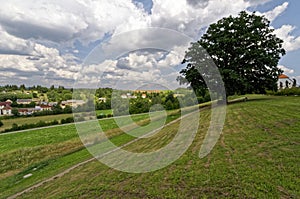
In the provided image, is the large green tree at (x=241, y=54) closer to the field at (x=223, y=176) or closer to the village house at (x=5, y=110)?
the field at (x=223, y=176)

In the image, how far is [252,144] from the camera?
835 centimetres

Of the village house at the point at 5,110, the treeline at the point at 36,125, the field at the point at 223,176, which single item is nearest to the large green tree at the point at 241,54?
the field at the point at 223,176

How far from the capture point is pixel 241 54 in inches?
1070

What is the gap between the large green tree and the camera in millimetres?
26531

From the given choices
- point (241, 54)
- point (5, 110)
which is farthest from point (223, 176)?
point (5, 110)

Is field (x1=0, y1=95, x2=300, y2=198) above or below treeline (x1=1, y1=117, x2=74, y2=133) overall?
above

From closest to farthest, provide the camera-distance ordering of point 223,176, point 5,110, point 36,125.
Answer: point 223,176 → point 36,125 → point 5,110

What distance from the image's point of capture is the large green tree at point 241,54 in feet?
87.0

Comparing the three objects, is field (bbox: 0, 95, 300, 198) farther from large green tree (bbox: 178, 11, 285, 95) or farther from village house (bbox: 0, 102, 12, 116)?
village house (bbox: 0, 102, 12, 116)

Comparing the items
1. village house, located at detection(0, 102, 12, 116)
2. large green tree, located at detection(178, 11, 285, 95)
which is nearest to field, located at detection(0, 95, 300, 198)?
large green tree, located at detection(178, 11, 285, 95)

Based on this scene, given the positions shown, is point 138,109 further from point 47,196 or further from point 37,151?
point 47,196

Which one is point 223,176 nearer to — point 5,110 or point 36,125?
point 36,125

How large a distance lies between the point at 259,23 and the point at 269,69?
6492 mm

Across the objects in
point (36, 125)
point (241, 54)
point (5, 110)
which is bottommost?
point (36, 125)
